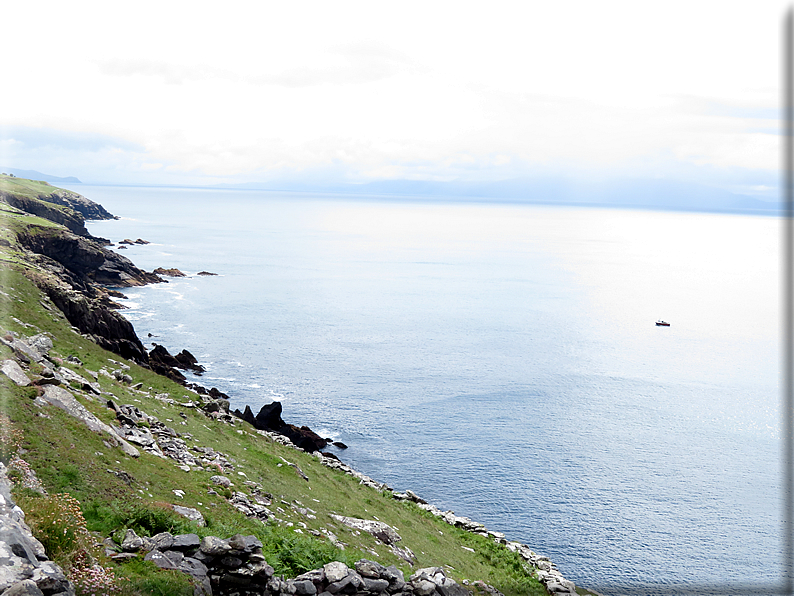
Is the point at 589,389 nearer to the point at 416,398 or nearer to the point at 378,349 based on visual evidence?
the point at 416,398

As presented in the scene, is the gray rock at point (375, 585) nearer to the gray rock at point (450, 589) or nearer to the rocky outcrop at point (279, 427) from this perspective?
the gray rock at point (450, 589)

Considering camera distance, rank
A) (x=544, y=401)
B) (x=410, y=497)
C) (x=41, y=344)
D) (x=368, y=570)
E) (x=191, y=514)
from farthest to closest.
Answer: (x=544, y=401) → (x=410, y=497) → (x=41, y=344) → (x=191, y=514) → (x=368, y=570)

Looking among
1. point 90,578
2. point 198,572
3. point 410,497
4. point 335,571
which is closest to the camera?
point 90,578

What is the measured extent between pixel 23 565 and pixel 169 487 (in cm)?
1164

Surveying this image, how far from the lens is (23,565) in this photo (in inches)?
407

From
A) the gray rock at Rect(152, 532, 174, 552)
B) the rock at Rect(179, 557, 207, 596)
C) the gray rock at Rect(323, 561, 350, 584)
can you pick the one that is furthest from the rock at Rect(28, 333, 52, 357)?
the gray rock at Rect(323, 561, 350, 584)

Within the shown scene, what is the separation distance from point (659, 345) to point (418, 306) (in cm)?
5562

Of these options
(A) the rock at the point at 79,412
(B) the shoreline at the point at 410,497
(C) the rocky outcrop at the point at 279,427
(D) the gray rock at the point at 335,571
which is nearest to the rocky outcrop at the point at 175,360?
(B) the shoreline at the point at 410,497

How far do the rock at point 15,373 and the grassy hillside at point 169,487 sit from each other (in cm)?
52

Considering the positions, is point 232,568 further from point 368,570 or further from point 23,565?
point 23,565

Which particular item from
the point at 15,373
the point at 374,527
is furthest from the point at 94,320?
the point at 374,527

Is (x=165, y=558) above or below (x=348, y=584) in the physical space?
above

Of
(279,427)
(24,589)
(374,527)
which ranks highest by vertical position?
(24,589)

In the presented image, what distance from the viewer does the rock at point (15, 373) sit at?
21497mm
